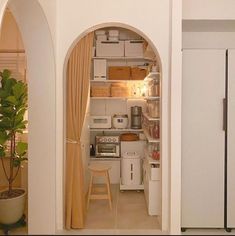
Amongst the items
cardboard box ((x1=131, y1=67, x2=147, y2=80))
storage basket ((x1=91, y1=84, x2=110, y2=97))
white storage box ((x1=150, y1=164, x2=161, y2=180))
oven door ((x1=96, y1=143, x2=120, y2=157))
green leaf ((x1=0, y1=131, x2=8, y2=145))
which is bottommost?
white storage box ((x1=150, y1=164, x2=161, y2=180))

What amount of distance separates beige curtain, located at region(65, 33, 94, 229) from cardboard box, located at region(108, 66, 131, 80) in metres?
1.86

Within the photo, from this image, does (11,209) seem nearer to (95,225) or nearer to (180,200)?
(95,225)

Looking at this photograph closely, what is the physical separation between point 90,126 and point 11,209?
230 centimetres

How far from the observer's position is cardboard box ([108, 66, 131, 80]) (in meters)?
5.48

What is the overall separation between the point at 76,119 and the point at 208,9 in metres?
2.10

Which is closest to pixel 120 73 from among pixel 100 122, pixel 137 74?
pixel 137 74

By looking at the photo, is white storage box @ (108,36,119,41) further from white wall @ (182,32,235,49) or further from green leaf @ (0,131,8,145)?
green leaf @ (0,131,8,145)

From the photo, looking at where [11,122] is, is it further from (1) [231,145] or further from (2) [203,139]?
(1) [231,145]

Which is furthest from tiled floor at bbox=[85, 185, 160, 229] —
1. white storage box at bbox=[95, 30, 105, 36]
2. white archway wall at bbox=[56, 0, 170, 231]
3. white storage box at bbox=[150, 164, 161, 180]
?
white storage box at bbox=[95, 30, 105, 36]

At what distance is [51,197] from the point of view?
132 inches

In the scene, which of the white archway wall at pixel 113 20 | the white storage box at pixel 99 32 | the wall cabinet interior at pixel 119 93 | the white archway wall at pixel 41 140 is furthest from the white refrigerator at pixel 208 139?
the white storage box at pixel 99 32

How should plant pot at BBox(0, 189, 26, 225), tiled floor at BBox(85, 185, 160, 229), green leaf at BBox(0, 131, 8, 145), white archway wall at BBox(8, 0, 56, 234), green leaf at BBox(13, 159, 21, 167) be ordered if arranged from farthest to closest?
green leaf at BBox(13, 159, 21, 167) < tiled floor at BBox(85, 185, 160, 229) < green leaf at BBox(0, 131, 8, 145) < plant pot at BBox(0, 189, 26, 225) < white archway wall at BBox(8, 0, 56, 234)

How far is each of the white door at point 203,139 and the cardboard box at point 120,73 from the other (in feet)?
6.72

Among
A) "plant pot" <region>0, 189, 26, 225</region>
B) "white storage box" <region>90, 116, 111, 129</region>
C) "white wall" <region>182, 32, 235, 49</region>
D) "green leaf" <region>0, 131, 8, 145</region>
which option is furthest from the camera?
"white storage box" <region>90, 116, 111, 129</region>
